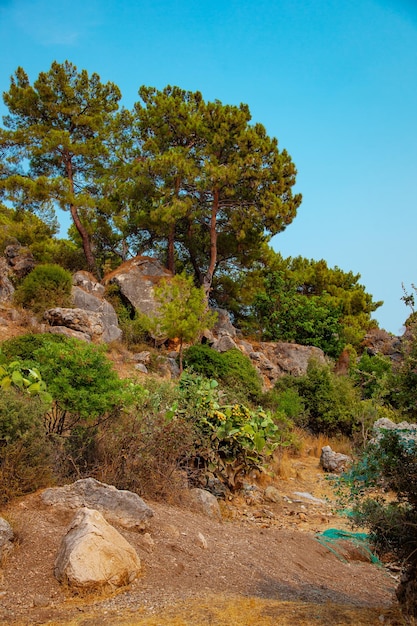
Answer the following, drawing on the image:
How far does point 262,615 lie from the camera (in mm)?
3830

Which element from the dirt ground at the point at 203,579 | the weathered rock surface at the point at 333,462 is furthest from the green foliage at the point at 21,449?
the weathered rock surface at the point at 333,462

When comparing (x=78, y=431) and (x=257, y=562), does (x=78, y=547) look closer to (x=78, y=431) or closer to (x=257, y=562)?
(x=257, y=562)

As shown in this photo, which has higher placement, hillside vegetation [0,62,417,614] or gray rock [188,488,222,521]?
hillside vegetation [0,62,417,614]

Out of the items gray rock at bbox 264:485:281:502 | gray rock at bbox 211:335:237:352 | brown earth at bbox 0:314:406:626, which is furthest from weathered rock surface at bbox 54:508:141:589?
gray rock at bbox 211:335:237:352

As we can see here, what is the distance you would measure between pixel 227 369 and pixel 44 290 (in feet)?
24.8

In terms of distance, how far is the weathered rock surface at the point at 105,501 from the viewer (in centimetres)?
531

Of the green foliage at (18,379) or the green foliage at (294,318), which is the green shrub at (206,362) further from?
the green foliage at (18,379)

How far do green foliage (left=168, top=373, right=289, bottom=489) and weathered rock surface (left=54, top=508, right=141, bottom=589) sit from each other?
9.85 ft

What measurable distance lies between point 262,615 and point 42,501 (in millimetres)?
2531

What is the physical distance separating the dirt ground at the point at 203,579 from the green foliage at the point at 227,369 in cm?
833

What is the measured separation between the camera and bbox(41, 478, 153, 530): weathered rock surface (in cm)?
531

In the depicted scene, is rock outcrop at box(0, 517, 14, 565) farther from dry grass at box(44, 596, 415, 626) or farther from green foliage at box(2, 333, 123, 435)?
green foliage at box(2, 333, 123, 435)

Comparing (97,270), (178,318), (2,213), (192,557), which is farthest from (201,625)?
(2,213)

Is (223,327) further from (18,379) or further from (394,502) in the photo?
(18,379)
